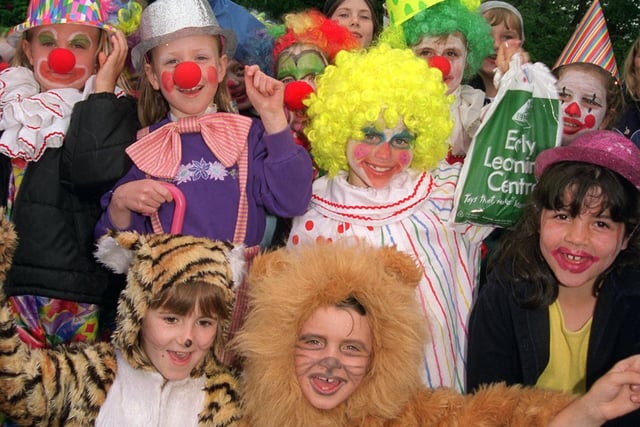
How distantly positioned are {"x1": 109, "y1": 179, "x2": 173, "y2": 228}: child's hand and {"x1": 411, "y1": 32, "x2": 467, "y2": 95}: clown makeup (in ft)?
5.49

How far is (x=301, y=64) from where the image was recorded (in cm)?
363

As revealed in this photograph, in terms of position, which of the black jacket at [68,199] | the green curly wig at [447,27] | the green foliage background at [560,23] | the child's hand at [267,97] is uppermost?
the green foliage background at [560,23]

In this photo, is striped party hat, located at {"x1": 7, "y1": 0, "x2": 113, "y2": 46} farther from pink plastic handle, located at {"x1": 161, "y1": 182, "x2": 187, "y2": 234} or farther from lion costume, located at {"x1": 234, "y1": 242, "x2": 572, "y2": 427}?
lion costume, located at {"x1": 234, "y1": 242, "x2": 572, "y2": 427}

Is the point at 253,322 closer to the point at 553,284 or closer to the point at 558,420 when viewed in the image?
the point at 558,420

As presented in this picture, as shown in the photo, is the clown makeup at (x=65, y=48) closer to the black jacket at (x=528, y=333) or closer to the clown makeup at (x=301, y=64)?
the clown makeup at (x=301, y=64)

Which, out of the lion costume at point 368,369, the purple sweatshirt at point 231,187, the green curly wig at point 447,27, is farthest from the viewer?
the green curly wig at point 447,27

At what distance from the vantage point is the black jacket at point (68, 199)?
122 inches

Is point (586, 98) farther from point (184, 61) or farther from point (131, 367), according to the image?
point (131, 367)

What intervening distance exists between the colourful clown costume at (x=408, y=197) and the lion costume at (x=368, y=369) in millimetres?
500

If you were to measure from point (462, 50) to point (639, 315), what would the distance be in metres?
1.69

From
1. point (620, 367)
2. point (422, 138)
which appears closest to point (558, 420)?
point (620, 367)

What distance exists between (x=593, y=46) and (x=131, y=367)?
328cm

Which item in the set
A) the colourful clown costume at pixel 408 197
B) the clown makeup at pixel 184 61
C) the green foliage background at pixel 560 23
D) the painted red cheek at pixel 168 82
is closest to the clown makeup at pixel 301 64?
the colourful clown costume at pixel 408 197

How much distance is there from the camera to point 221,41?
3422 millimetres
